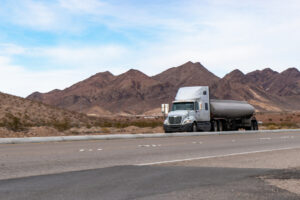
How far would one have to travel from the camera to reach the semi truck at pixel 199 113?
117ft

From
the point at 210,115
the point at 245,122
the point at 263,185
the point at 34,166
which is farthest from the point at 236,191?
the point at 245,122

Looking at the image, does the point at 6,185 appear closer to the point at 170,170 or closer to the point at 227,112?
the point at 170,170

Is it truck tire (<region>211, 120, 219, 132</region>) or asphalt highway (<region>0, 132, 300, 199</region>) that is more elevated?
truck tire (<region>211, 120, 219, 132</region>)

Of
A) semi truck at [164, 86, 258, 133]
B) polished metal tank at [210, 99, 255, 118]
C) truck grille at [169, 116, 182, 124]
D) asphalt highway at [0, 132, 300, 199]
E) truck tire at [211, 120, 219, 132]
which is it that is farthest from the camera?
polished metal tank at [210, 99, 255, 118]

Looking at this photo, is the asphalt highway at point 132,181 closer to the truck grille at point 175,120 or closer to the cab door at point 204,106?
the truck grille at point 175,120

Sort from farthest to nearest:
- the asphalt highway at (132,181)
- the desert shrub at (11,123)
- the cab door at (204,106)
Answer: the desert shrub at (11,123), the cab door at (204,106), the asphalt highway at (132,181)

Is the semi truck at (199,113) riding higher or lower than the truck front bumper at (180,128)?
higher

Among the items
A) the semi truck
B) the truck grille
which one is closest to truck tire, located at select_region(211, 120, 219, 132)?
the semi truck

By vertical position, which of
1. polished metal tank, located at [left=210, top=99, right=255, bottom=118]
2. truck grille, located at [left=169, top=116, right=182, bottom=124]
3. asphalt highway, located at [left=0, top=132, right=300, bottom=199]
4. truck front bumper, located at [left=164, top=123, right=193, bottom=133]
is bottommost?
asphalt highway, located at [left=0, top=132, right=300, bottom=199]

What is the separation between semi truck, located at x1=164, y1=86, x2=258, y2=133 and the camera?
117 feet

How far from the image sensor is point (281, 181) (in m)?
9.20

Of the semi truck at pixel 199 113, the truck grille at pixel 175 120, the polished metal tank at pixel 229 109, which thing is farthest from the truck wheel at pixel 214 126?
the truck grille at pixel 175 120

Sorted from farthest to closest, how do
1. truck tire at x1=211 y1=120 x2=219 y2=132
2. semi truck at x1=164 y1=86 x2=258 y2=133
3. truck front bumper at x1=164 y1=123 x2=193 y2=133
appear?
truck tire at x1=211 y1=120 x2=219 y2=132 → semi truck at x1=164 y1=86 x2=258 y2=133 → truck front bumper at x1=164 y1=123 x2=193 y2=133

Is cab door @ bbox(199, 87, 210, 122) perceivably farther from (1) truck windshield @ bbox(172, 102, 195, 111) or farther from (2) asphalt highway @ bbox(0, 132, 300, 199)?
(2) asphalt highway @ bbox(0, 132, 300, 199)
